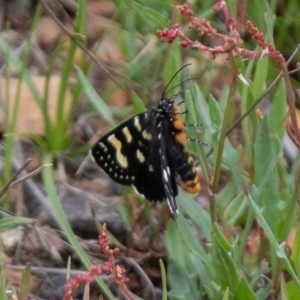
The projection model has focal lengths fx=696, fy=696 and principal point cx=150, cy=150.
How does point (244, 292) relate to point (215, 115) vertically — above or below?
below

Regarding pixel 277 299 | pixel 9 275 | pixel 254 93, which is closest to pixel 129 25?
pixel 254 93

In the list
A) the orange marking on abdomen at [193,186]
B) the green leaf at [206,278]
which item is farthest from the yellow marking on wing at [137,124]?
the green leaf at [206,278]

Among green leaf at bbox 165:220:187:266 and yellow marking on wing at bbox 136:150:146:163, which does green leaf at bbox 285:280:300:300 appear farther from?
yellow marking on wing at bbox 136:150:146:163

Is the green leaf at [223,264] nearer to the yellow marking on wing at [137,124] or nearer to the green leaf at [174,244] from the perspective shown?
the green leaf at [174,244]

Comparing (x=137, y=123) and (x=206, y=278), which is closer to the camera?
(x=206, y=278)

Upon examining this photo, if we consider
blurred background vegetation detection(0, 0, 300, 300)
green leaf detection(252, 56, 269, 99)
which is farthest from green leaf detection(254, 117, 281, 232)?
green leaf detection(252, 56, 269, 99)

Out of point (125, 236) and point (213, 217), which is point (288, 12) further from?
point (213, 217)

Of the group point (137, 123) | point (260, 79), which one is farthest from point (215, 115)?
point (137, 123)

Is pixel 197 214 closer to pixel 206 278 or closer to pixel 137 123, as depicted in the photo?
pixel 206 278

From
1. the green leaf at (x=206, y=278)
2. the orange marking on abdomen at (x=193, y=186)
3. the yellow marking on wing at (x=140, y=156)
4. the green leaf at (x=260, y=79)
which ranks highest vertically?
the green leaf at (x=260, y=79)
